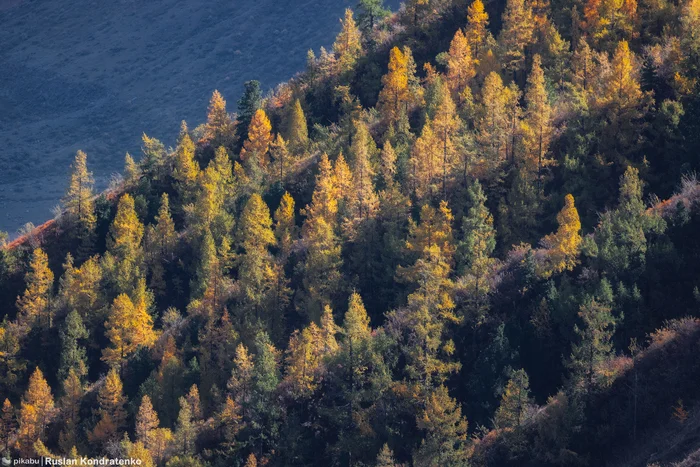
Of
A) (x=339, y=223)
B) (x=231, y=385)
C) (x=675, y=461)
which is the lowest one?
(x=675, y=461)

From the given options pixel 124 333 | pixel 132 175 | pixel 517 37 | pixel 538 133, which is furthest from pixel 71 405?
pixel 517 37

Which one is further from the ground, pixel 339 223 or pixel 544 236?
pixel 339 223

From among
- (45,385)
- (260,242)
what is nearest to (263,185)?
(260,242)

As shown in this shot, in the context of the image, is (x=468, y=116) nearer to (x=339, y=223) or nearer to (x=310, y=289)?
(x=339, y=223)

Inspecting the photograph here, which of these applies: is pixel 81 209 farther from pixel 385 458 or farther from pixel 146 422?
pixel 385 458

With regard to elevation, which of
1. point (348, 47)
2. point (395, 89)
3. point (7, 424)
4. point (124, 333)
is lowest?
point (7, 424)

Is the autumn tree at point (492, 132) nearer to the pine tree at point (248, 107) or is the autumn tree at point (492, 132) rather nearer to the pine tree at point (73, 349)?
the pine tree at point (248, 107)
